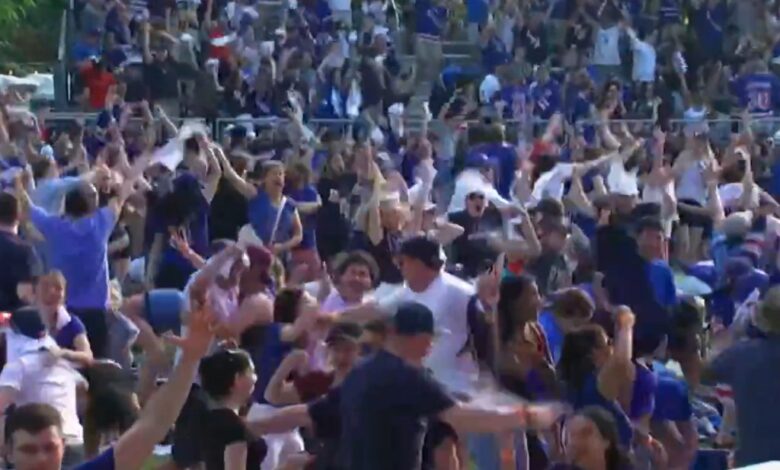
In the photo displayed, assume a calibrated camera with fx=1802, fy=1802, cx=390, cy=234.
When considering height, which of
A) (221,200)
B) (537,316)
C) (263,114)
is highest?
(537,316)

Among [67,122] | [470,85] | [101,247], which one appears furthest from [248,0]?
[101,247]

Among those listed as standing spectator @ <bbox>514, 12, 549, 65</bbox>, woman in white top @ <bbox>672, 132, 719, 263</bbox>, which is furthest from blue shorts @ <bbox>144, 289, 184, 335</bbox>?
standing spectator @ <bbox>514, 12, 549, 65</bbox>

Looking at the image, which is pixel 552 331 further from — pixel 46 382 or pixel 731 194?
pixel 731 194

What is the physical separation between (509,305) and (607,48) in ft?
61.9

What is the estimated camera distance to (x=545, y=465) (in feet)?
25.6

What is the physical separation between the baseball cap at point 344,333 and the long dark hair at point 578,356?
0.86 metres

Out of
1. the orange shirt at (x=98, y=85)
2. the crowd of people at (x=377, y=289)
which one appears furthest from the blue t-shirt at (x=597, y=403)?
the orange shirt at (x=98, y=85)

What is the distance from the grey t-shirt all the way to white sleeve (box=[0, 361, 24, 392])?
3.10 m

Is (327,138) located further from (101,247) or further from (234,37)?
Answer: (101,247)

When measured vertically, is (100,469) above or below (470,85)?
above

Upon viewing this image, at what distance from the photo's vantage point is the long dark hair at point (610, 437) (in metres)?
6.18

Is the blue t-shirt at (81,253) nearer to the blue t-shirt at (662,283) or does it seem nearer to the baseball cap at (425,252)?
the baseball cap at (425,252)

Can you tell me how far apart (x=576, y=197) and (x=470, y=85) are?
12029 millimetres

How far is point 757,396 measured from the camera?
23.6ft
